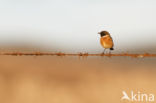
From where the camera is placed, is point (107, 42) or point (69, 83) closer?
point (107, 42)

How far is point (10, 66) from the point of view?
2036 cm

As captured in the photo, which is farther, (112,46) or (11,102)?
(11,102)

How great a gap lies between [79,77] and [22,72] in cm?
363

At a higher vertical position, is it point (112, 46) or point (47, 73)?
point (112, 46)

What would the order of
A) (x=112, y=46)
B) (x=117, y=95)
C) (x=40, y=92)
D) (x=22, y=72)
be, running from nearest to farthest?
(x=112, y=46), (x=117, y=95), (x=40, y=92), (x=22, y=72)

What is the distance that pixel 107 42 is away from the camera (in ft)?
22.4

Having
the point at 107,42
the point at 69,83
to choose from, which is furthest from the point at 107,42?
the point at 69,83

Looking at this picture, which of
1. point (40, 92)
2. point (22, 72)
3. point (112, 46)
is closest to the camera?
point (112, 46)

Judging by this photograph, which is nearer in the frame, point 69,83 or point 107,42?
point 107,42

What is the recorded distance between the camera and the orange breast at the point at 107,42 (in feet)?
22.3

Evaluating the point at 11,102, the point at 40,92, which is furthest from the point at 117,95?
the point at 11,102

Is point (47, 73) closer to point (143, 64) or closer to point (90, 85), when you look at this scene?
A: point (90, 85)

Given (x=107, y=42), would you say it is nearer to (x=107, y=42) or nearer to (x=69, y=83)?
(x=107, y=42)

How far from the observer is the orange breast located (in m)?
6.81
